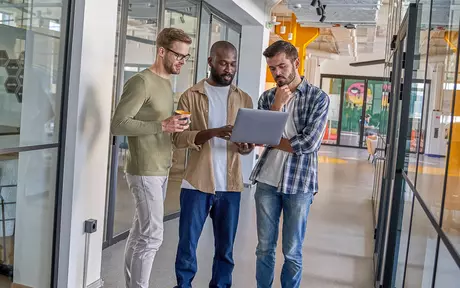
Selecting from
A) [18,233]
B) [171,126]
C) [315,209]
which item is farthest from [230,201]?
[315,209]

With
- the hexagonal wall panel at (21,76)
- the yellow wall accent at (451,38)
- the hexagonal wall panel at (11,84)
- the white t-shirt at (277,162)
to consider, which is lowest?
the white t-shirt at (277,162)

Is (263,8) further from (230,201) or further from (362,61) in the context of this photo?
(362,61)

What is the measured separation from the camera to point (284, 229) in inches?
118

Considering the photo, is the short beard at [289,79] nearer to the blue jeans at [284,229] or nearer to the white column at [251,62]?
the blue jeans at [284,229]

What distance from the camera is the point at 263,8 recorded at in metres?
8.46

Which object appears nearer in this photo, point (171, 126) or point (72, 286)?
point (171, 126)

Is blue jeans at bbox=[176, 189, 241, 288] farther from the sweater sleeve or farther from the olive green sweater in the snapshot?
the sweater sleeve

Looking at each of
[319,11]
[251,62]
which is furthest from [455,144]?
[251,62]

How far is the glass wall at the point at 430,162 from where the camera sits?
1.73 meters

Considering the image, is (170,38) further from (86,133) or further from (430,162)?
(430,162)

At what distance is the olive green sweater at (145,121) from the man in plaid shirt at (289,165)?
23.1 inches

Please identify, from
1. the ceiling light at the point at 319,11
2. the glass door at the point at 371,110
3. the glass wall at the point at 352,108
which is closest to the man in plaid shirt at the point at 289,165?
the ceiling light at the point at 319,11

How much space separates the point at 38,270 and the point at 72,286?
0.28 meters

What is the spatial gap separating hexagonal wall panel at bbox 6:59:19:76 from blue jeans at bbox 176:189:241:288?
123 centimetres
